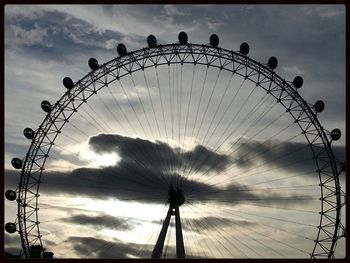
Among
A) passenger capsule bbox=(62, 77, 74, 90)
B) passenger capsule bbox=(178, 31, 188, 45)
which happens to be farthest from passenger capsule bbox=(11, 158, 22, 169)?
passenger capsule bbox=(178, 31, 188, 45)

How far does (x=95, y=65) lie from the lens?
145 feet

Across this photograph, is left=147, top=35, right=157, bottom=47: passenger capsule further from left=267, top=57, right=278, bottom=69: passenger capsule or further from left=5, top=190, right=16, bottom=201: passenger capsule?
left=5, top=190, right=16, bottom=201: passenger capsule

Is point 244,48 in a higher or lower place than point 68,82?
higher

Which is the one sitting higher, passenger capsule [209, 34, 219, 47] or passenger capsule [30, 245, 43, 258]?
passenger capsule [209, 34, 219, 47]

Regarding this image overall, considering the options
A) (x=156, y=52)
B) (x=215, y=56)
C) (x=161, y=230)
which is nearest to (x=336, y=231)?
(x=161, y=230)

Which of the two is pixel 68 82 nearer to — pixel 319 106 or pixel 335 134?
pixel 319 106

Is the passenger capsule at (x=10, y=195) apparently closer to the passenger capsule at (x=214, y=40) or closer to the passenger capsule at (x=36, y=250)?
the passenger capsule at (x=36, y=250)

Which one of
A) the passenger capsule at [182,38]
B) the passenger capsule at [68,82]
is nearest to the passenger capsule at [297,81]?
the passenger capsule at [182,38]

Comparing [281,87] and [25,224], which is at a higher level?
[281,87]

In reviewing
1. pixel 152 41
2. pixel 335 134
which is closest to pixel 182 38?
pixel 152 41

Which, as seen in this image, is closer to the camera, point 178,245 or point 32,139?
point 178,245

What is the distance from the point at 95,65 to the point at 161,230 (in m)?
13.8
